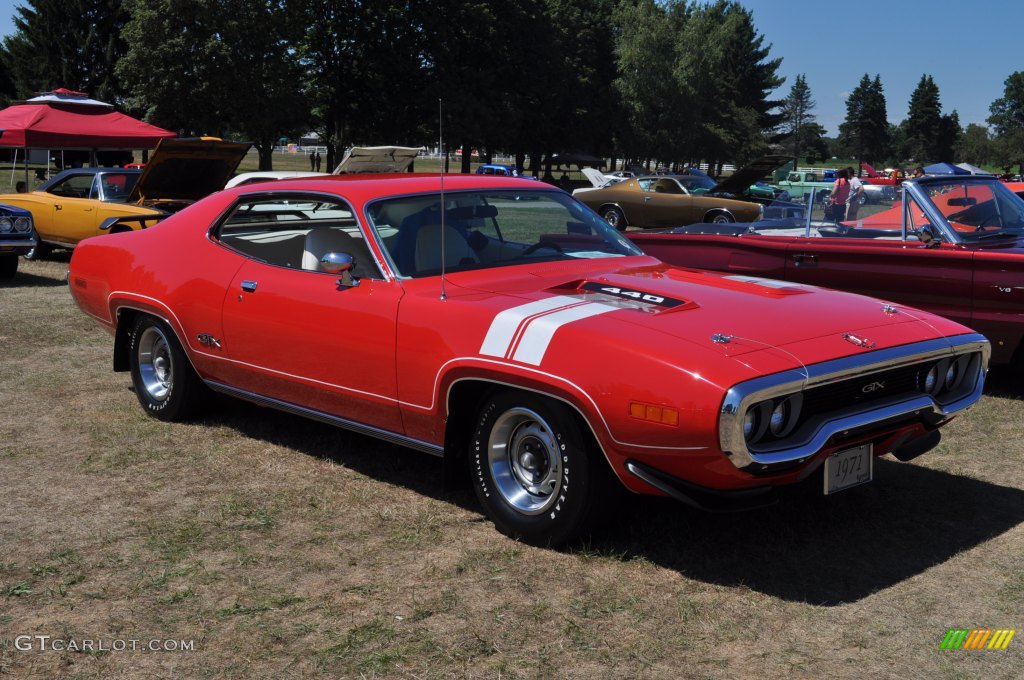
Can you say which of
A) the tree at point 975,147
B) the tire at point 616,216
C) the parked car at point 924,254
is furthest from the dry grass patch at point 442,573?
the tree at point 975,147

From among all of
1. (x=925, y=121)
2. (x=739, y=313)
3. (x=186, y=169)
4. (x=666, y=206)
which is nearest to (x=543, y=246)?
(x=739, y=313)

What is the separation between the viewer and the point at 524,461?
4.33 metres

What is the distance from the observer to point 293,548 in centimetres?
437

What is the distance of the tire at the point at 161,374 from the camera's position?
6.11 meters

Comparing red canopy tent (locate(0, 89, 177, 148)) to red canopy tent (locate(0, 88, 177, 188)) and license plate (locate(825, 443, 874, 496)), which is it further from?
license plate (locate(825, 443, 874, 496))

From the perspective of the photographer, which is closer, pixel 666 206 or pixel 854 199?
pixel 854 199

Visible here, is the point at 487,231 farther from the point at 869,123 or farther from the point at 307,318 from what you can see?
the point at 869,123

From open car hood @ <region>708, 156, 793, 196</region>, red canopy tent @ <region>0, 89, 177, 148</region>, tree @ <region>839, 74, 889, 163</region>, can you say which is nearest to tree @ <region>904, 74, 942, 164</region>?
tree @ <region>839, 74, 889, 163</region>

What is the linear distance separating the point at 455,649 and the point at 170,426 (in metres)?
3.37

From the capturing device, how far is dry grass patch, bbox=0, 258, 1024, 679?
340cm

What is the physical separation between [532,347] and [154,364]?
3247 mm

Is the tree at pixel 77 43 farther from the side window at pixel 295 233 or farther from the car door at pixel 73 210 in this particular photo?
the side window at pixel 295 233

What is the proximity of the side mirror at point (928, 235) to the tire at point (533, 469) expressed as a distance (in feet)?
14.3

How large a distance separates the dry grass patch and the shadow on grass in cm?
1
